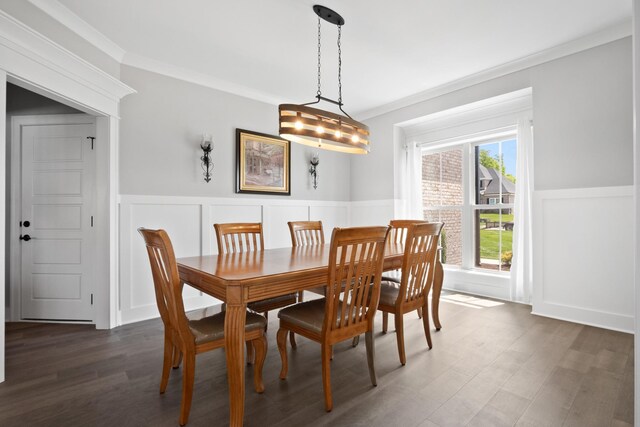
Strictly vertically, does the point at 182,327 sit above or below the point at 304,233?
below

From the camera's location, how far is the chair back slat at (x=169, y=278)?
1536mm

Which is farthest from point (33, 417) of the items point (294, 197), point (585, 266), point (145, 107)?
point (585, 266)

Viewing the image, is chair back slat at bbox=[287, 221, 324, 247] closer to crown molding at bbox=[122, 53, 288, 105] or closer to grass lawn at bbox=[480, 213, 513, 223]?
crown molding at bbox=[122, 53, 288, 105]

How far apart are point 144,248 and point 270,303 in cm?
166

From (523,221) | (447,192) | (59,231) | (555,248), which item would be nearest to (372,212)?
(447,192)

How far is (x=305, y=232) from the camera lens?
334 centimetres

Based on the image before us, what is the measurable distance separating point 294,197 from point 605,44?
361cm

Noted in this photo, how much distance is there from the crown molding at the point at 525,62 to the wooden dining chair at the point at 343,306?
278 cm

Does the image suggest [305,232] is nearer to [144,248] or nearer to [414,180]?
[144,248]

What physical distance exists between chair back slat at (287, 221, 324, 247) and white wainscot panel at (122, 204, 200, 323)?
1215mm

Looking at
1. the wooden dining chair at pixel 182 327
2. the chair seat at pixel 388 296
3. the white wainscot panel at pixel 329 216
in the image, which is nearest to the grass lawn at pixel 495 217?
the white wainscot panel at pixel 329 216

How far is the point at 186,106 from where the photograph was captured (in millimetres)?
3537

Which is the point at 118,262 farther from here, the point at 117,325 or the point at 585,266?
the point at 585,266

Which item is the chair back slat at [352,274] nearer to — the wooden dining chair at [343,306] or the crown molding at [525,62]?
the wooden dining chair at [343,306]
